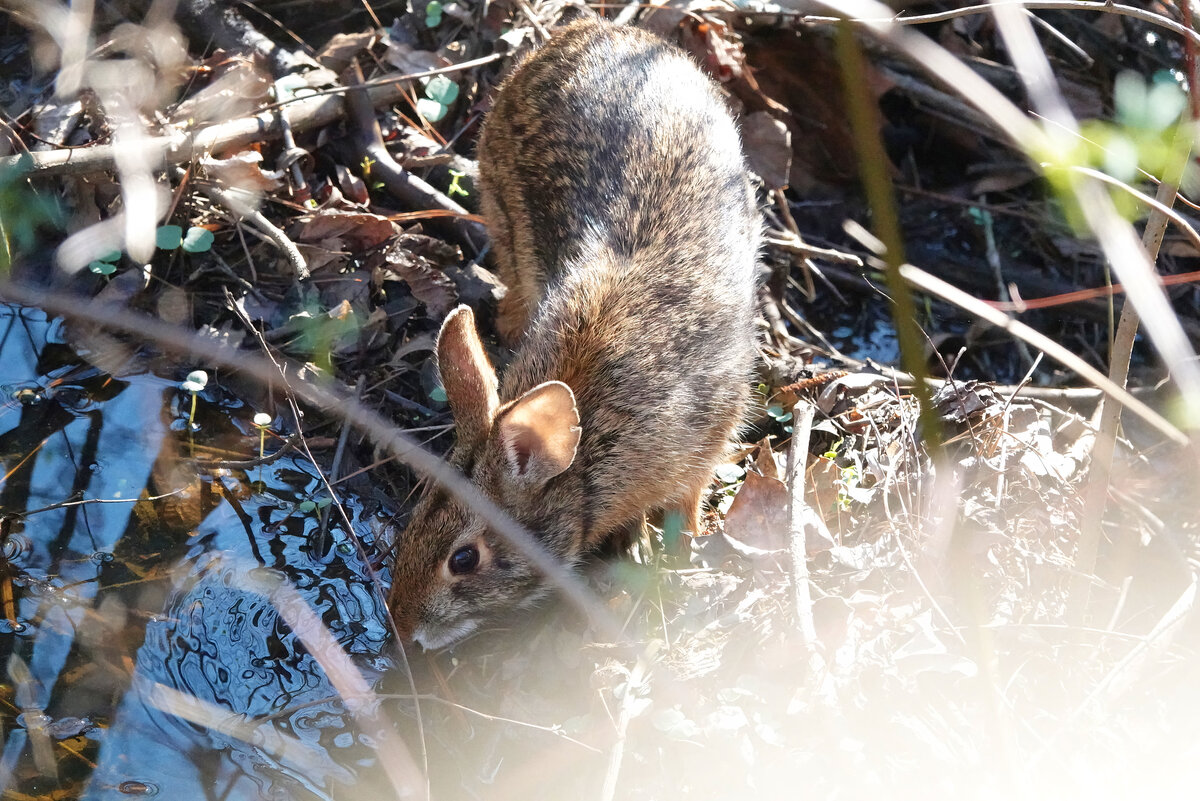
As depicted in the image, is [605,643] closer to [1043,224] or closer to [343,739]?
[343,739]

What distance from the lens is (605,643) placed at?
3906mm

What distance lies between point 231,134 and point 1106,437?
4.17 metres

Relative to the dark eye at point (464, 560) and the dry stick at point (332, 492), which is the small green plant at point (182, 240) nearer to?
the dry stick at point (332, 492)

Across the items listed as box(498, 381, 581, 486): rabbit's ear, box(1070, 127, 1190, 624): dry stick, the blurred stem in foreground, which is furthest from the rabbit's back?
the blurred stem in foreground

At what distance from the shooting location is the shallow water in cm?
350

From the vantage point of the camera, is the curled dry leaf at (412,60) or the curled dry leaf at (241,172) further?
Result: the curled dry leaf at (412,60)

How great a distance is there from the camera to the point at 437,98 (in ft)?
18.6

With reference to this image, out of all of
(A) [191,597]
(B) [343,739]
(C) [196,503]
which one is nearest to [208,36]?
(C) [196,503]

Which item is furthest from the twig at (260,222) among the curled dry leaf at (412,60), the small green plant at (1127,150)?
the small green plant at (1127,150)

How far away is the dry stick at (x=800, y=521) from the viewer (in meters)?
3.61

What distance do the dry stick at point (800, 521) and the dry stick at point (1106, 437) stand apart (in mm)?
975

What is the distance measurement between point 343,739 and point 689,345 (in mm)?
2020

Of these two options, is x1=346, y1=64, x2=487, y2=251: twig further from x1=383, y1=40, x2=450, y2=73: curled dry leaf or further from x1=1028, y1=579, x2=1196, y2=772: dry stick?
x1=1028, y1=579, x2=1196, y2=772: dry stick

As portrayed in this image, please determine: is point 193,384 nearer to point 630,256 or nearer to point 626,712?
point 630,256
